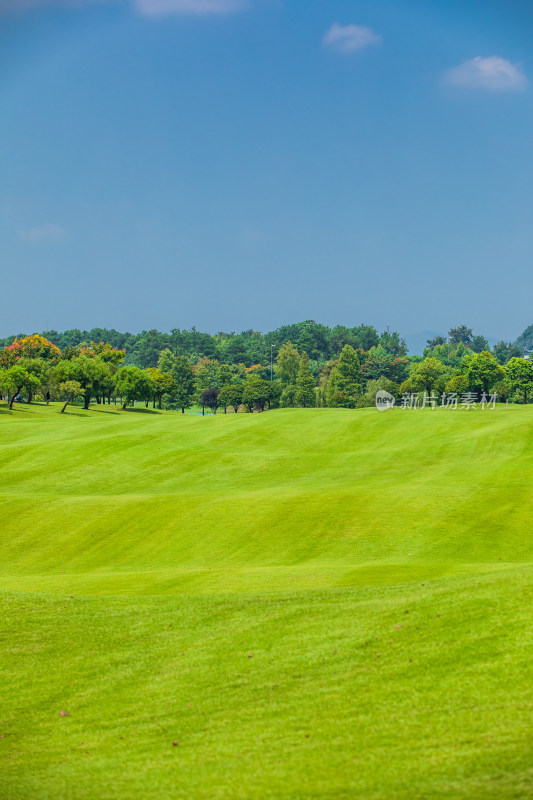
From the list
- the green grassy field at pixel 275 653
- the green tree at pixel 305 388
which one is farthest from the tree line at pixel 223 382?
the green grassy field at pixel 275 653

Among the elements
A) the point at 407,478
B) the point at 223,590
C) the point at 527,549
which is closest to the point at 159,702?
the point at 223,590

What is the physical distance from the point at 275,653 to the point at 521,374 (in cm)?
14701

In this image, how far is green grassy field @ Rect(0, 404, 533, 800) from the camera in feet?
30.7

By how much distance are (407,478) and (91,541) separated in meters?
17.8

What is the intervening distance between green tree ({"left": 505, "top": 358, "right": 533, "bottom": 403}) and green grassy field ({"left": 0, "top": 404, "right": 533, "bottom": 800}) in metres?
125

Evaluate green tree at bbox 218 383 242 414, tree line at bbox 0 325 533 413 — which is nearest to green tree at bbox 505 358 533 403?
tree line at bbox 0 325 533 413

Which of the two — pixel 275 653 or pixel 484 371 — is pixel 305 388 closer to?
pixel 484 371

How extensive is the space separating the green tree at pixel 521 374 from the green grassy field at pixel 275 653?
409ft

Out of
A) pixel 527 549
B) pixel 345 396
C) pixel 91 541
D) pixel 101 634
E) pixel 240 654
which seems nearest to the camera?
pixel 240 654

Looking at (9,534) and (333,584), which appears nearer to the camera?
(333,584)

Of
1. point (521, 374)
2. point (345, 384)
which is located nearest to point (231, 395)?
point (345, 384)

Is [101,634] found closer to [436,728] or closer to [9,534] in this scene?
[436,728]

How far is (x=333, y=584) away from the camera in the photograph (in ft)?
59.4

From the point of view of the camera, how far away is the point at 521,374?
488 ft
